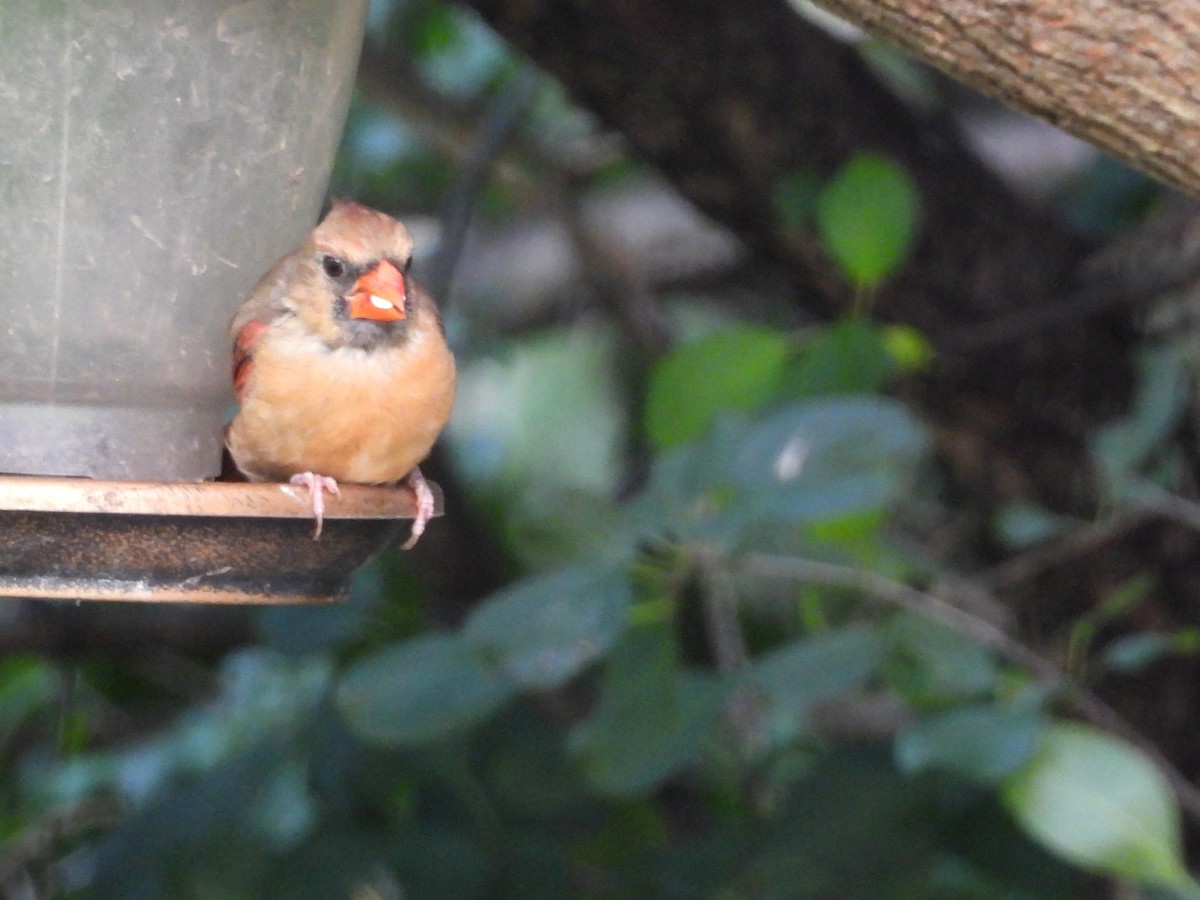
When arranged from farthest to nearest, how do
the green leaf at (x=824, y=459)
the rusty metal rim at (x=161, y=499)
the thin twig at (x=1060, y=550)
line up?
the thin twig at (x=1060, y=550) → the green leaf at (x=824, y=459) → the rusty metal rim at (x=161, y=499)

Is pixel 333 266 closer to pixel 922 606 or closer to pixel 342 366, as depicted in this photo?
pixel 342 366

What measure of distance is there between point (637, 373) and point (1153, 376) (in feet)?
5.15

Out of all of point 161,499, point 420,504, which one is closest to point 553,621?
point 420,504

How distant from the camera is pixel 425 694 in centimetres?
271

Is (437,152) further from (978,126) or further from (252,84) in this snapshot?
(252,84)

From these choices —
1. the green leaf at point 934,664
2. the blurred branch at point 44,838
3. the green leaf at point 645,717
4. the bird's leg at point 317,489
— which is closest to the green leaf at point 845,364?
the green leaf at point 934,664

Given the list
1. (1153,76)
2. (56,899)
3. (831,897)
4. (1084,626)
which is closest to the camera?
(1153,76)

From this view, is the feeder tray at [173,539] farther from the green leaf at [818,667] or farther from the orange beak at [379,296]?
the green leaf at [818,667]

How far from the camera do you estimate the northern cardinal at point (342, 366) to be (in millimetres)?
2084

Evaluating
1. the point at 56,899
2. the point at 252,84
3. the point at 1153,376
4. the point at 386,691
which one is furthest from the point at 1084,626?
the point at 56,899

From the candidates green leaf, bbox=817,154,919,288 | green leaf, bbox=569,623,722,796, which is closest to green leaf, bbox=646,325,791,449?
green leaf, bbox=817,154,919,288

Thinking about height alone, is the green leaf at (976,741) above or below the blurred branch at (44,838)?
above

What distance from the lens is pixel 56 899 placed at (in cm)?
365

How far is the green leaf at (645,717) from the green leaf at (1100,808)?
1.58 feet
